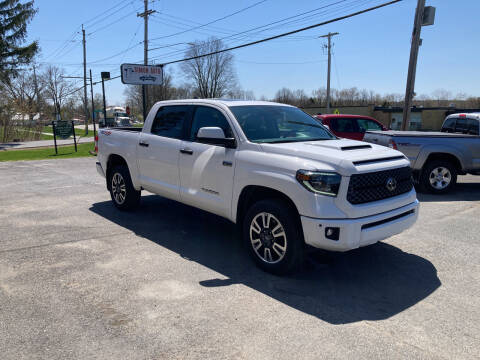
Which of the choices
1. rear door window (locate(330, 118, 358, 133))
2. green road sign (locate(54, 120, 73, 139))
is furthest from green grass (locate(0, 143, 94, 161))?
rear door window (locate(330, 118, 358, 133))

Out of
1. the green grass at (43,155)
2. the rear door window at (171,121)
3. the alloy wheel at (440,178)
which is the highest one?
the rear door window at (171,121)

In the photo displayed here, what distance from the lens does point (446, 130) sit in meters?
10.6

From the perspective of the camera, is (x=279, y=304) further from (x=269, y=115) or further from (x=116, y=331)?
(x=269, y=115)

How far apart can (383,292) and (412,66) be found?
12835 millimetres

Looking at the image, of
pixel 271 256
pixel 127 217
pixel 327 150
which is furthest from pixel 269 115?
pixel 127 217

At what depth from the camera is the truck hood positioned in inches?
149

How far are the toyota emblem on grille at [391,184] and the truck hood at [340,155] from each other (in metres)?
0.15

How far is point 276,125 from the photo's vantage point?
4969 millimetres

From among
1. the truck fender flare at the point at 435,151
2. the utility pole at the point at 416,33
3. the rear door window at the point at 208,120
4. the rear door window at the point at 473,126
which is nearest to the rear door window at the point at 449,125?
the rear door window at the point at 473,126

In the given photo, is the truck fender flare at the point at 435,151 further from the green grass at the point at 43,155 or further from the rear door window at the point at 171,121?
the green grass at the point at 43,155

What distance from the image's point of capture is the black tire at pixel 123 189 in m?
6.54

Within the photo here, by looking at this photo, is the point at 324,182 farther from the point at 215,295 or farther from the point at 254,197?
the point at 215,295

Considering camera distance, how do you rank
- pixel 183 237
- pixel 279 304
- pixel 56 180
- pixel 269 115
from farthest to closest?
pixel 56 180
pixel 183 237
pixel 269 115
pixel 279 304

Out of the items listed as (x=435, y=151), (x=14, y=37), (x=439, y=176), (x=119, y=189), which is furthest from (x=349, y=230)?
(x=14, y=37)
